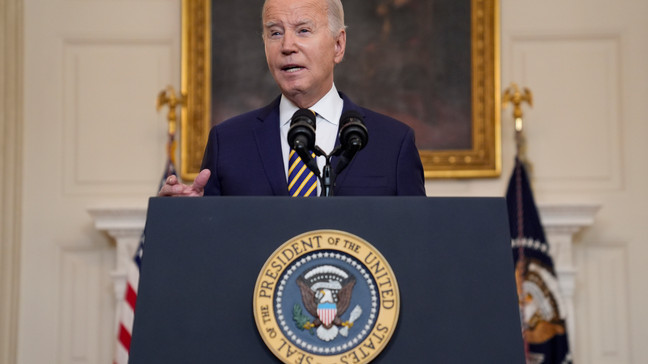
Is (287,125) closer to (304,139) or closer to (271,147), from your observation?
(271,147)

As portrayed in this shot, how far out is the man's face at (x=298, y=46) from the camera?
238 cm

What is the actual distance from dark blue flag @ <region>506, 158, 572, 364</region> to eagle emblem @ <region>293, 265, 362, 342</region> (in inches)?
139

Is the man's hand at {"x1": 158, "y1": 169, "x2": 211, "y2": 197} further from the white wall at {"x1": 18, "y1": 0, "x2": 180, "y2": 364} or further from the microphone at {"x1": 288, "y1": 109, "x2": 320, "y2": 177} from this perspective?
the white wall at {"x1": 18, "y1": 0, "x2": 180, "y2": 364}

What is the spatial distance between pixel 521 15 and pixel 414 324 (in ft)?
14.4

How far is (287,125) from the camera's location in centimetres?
249

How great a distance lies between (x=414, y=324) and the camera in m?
1.64

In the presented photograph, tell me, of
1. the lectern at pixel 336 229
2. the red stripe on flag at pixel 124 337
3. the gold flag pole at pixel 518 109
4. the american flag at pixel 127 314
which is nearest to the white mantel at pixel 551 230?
the american flag at pixel 127 314

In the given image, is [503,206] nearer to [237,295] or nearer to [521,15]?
[237,295]

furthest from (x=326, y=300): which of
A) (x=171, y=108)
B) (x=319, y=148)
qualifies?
(x=171, y=108)

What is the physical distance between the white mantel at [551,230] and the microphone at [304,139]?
11.4ft

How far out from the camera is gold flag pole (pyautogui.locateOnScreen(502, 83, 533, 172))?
5219 millimetres

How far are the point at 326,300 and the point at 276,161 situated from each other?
0.78 metres

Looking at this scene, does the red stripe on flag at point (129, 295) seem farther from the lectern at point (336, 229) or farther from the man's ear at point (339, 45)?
the lectern at point (336, 229)

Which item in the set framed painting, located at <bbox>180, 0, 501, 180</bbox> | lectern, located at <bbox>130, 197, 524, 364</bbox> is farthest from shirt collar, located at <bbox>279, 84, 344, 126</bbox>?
framed painting, located at <bbox>180, 0, 501, 180</bbox>
